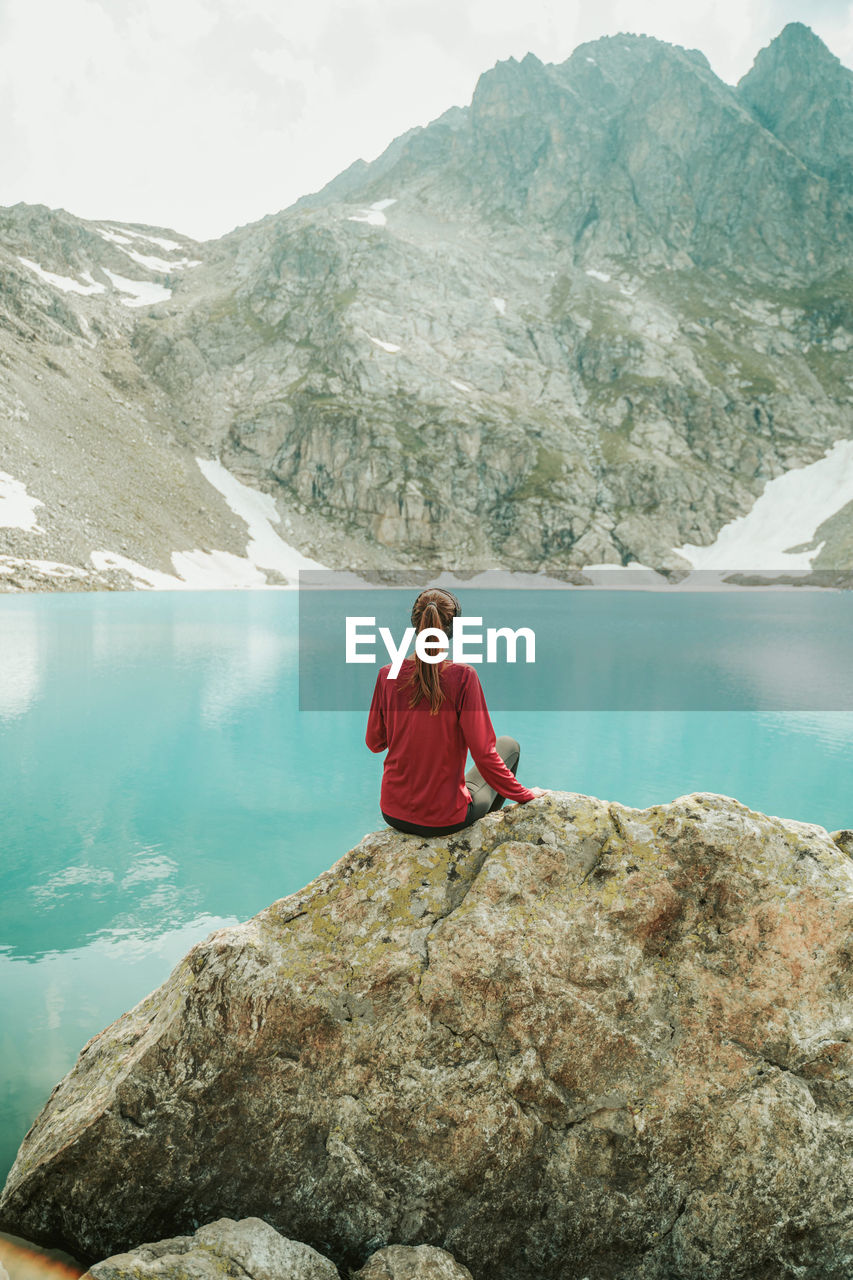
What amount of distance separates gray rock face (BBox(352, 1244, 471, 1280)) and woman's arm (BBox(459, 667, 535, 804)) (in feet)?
9.20

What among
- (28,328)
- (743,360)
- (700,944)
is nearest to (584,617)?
(700,944)

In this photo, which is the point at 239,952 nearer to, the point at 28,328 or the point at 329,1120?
the point at 329,1120

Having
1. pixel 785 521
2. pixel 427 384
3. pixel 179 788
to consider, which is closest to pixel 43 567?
pixel 179 788

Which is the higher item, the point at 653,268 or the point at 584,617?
the point at 653,268

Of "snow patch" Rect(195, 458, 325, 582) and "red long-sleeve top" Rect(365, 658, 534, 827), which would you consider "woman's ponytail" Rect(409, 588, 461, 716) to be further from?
"snow patch" Rect(195, 458, 325, 582)

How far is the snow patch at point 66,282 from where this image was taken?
138 m

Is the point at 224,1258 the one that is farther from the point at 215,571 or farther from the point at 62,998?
the point at 215,571

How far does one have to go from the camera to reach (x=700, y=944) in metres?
4.99

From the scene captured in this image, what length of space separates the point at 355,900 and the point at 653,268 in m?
217

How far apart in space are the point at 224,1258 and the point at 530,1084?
6.64ft

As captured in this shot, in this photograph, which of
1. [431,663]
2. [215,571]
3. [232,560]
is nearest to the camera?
[431,663]

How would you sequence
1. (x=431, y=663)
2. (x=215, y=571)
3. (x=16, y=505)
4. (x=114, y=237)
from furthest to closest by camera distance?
1. (x=114, y=237)
2. (x=215, y=571)
3. (x=16, y=505)
4. (x=431, y=663)

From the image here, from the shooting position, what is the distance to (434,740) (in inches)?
209

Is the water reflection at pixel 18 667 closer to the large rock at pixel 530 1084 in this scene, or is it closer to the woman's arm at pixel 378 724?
the large rock at pixel 530 1084
